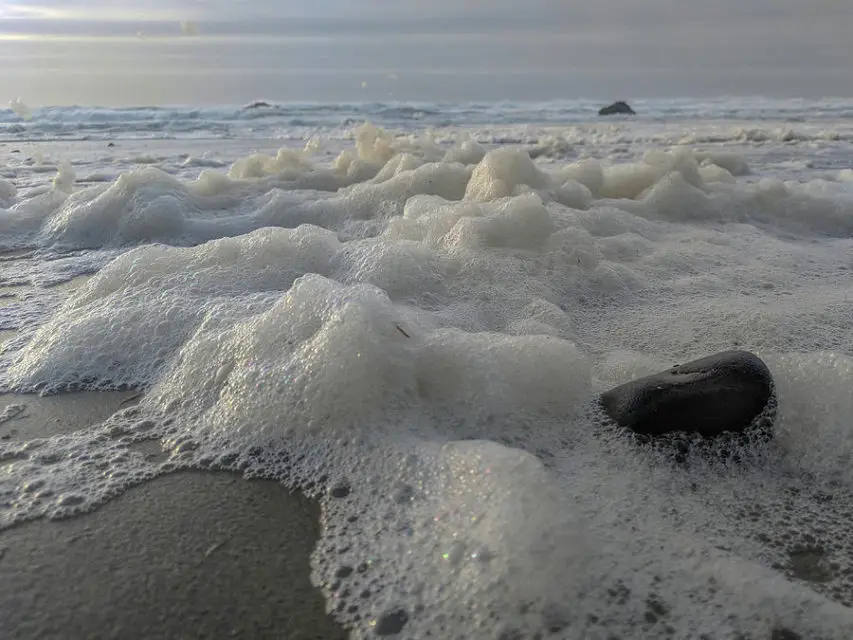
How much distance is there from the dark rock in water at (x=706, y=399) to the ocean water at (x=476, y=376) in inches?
3.5

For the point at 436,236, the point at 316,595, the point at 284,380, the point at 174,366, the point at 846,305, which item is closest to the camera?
the point at 316,595

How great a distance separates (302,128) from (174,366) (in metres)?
13.7

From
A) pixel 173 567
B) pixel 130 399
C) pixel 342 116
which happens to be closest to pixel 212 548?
pixel 173 567

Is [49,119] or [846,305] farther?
[49,119]

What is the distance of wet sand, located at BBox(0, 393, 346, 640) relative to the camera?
1.33m

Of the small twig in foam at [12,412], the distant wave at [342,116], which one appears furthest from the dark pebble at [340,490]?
the distant wave at [342,116]

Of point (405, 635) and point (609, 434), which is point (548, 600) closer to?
point (405, 635)

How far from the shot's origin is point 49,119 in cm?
1644

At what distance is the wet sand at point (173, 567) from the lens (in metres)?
1.33

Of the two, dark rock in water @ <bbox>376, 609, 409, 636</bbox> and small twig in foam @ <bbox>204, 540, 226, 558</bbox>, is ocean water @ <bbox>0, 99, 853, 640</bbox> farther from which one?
small twig in foam @ <bbox>204, 540, 226, 558</bbox>

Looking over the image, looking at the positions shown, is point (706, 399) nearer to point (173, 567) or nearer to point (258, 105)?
point (173, 567)

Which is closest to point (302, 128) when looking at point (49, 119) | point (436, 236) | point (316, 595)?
point (49, 119)

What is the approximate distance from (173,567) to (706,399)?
140cm

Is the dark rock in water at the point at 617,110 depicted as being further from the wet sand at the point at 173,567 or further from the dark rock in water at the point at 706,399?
the wet sand at the point at 173,567
